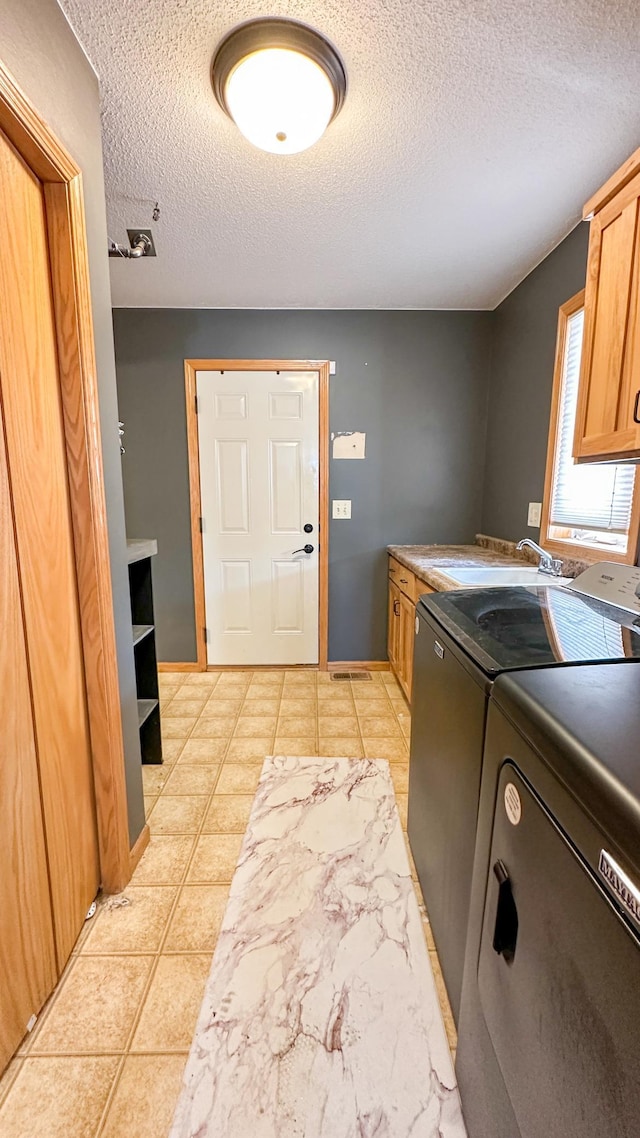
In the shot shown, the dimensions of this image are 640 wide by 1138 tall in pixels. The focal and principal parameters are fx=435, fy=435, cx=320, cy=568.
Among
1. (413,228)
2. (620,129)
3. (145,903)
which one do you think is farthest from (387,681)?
(620,129)

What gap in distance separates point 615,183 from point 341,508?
2.09 metres

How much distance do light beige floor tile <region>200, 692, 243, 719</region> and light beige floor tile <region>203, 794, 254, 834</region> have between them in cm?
72

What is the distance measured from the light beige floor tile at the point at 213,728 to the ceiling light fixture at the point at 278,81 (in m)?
2.49

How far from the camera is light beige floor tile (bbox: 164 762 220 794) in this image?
6.37ft

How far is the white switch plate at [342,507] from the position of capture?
3.07 metres

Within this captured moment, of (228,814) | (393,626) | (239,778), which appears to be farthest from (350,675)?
(228,814)

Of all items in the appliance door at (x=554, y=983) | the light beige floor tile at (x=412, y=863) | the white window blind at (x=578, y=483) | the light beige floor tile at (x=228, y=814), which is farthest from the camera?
the white window blind at (x=578, y=483)

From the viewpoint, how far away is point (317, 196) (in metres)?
1.78

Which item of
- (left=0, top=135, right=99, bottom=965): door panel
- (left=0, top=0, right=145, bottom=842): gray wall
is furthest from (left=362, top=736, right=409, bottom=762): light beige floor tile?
(left=0, top=135, right=99, bottom=965): door panel

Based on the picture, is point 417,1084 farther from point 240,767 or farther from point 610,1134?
point 240,767

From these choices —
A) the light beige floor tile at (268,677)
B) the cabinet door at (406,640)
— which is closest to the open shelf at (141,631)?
the light beige floor tile at (268,677)

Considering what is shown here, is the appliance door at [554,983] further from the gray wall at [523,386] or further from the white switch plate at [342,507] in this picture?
the white switch plate at [342,507]

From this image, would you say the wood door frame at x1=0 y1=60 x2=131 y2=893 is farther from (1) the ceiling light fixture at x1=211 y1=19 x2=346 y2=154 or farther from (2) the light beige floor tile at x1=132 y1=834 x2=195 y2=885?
(1) the ceiling light fixture at x1=211 y1=19 x2=346 y2=154

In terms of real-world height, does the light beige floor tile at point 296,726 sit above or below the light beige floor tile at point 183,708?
above
